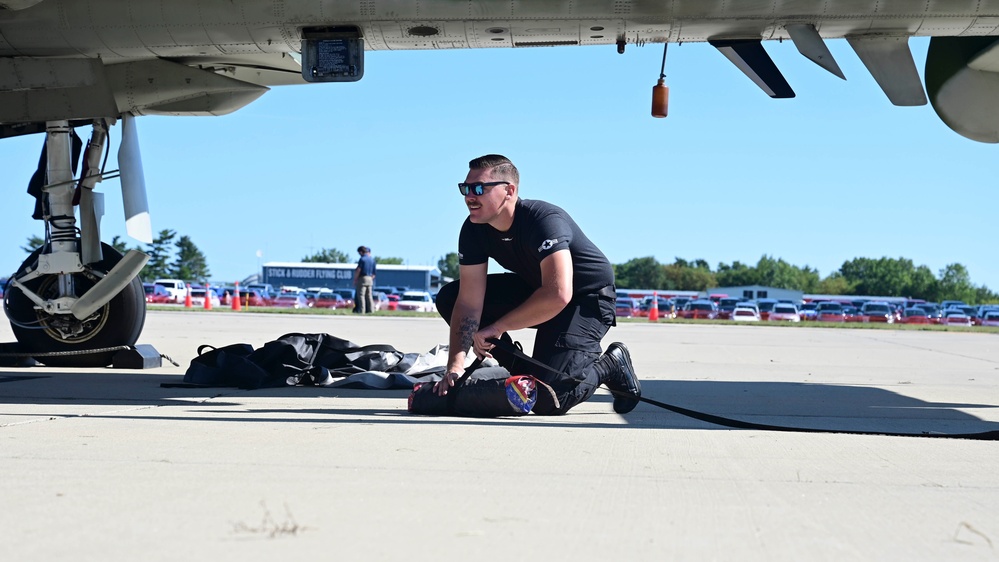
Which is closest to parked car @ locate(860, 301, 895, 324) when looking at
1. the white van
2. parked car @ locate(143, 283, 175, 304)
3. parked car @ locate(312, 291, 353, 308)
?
parked car @ locate(312, 291, 353, 308)

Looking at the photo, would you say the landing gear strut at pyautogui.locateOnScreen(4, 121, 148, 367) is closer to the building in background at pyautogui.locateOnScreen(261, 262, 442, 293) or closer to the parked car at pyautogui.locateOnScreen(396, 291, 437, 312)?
the parked car at pyautogui.locateOnScreen(396, 291, 437, 312)

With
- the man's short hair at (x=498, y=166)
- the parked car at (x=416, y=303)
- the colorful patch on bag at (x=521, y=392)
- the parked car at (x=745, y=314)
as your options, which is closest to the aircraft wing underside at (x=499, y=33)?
the man's short hair at (x=498, y=166)

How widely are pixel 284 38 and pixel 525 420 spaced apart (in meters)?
3.11

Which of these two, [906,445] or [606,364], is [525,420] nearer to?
[606,364]

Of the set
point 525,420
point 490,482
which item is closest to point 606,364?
point 525,420

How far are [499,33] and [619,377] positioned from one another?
2.35 m

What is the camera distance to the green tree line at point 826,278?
143m

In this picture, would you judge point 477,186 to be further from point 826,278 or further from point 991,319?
point 826,278

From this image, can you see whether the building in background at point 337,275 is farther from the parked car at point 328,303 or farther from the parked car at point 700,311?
the parked car at point 700,311

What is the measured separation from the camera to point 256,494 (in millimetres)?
2646

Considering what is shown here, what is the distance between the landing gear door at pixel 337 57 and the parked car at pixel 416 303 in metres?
43.5

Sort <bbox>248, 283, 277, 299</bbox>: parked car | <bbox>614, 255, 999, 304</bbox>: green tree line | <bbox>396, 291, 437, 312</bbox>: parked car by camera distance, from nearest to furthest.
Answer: <bbox>396, 291, 437, 312</bbox>: parked car
<bbox>248, 283, 277, 299</bbox>: parked car
<bbox>614, 255, 999, 304</bbox>: green tree line

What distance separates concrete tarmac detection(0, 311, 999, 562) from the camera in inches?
85.0

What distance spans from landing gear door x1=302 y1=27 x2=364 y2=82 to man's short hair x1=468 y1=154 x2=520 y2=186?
146cm
